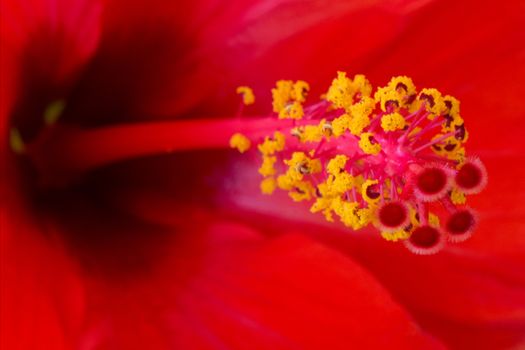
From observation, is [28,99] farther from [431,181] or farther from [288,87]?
Answer: [431,181]

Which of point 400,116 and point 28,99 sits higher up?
point 400,116

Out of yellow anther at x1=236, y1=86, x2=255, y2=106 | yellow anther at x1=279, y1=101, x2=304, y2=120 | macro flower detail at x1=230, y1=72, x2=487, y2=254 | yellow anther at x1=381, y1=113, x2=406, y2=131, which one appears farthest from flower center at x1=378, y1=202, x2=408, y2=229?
yellow anther at x1=236, y1=86, x2=255, y2=106

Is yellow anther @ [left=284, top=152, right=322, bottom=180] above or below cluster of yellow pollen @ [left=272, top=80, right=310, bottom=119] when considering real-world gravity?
below

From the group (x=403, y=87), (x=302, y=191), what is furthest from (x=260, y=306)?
(x=403, y=87)

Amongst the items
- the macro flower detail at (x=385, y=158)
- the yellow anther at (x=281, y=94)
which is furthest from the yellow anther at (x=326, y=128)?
the yellow anther at (x=281, y=94)

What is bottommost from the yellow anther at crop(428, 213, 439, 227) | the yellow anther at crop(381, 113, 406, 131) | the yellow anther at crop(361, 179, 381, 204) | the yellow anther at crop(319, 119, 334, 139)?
the yellow anther at crop(361, 179, 381, 204)

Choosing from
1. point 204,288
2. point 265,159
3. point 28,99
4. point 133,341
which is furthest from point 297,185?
point 28,99

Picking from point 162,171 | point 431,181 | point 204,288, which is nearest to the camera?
point 431,181

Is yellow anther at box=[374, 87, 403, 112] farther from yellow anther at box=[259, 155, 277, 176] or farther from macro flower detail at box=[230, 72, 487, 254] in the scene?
yellow anther at box=[259, 155, 277, 176]
